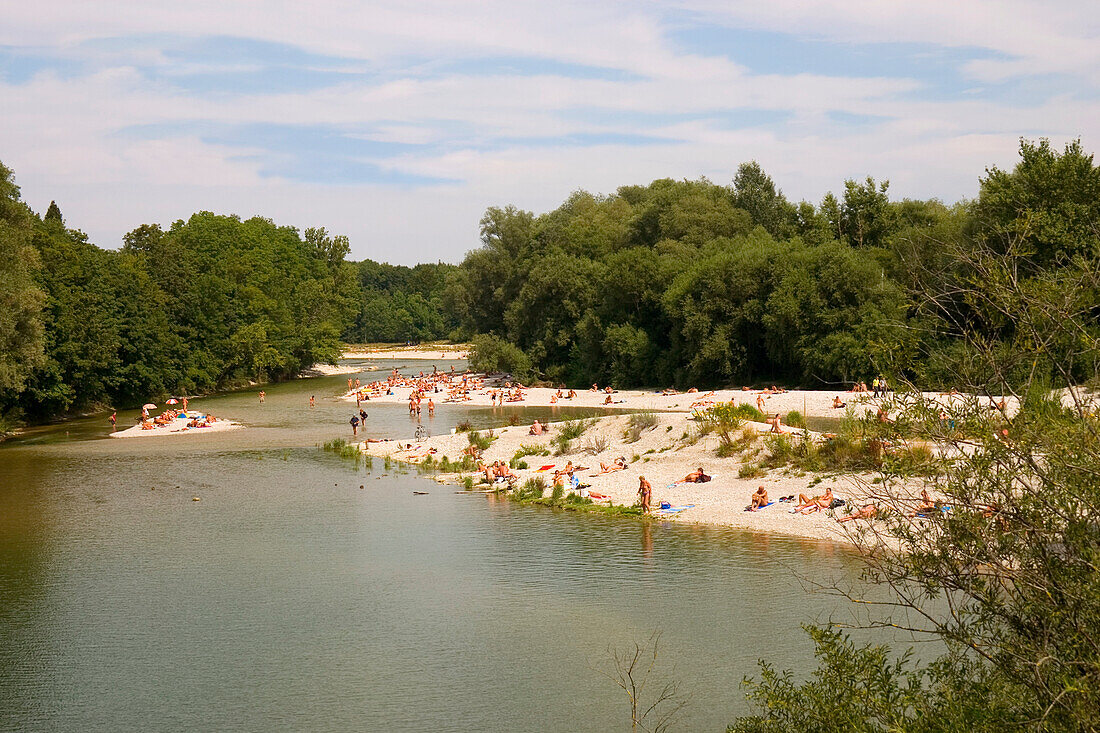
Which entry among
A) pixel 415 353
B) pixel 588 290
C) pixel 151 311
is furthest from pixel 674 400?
pixel 415 353

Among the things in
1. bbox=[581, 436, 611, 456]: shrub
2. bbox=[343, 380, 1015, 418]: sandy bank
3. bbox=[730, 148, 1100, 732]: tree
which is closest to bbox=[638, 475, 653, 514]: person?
bbox=[581, 436, 611, 456]: shrub

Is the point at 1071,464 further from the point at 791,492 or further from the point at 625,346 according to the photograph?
the point at 625,346

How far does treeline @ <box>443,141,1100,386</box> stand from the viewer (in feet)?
180

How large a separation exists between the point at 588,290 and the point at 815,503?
5670 centimetres

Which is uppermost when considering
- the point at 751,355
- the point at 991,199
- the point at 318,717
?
the point at 991,199

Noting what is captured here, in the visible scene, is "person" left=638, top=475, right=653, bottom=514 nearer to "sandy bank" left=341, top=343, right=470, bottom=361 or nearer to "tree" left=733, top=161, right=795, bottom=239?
"tree" left=733, top=161, right=795, bottom=239

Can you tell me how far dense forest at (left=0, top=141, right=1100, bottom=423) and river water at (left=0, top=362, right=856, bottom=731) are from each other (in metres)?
19.3

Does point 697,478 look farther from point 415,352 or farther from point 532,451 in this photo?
point 415,352

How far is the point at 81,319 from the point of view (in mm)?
61688

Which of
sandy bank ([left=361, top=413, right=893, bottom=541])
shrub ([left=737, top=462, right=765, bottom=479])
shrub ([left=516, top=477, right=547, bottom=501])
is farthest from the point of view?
shrub ([left=516, top=477, right=547, bottom=501])

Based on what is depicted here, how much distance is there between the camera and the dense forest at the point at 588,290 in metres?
54.7

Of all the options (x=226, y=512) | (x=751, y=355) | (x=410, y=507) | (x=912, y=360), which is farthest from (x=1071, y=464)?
(x=751, y=355)

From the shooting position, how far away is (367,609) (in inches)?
886

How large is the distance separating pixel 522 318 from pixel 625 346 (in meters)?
17.3
